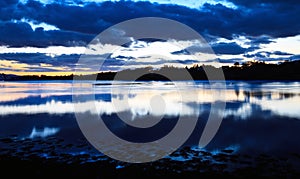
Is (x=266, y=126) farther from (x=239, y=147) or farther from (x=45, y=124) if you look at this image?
(x=45, y=124)

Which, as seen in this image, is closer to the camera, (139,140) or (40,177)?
(40,177)

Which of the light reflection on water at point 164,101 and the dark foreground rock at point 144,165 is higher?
the light reflection on water at point 164,101

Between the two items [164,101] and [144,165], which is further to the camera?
[164,101]

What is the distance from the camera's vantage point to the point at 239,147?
40.6ft

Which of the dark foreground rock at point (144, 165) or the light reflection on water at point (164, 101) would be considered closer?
the dark foreground rock at point (144, 165)

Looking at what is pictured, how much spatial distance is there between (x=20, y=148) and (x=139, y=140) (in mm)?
5617

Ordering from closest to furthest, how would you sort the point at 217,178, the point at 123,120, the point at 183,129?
the point at 217,178 < the point at 183,129 < the point at 123,120

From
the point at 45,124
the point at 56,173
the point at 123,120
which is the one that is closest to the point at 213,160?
the point at 56,173

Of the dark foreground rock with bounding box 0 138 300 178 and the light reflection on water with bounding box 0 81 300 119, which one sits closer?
the dark foreground rock with bounding box 0 138 300 178

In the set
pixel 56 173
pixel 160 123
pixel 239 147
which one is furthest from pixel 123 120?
pixel 56 173

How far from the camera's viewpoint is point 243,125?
17.8 metres

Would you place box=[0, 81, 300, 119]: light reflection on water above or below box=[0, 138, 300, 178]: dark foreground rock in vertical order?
above

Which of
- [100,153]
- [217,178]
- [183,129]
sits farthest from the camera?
[183,129]

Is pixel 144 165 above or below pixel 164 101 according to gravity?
below
